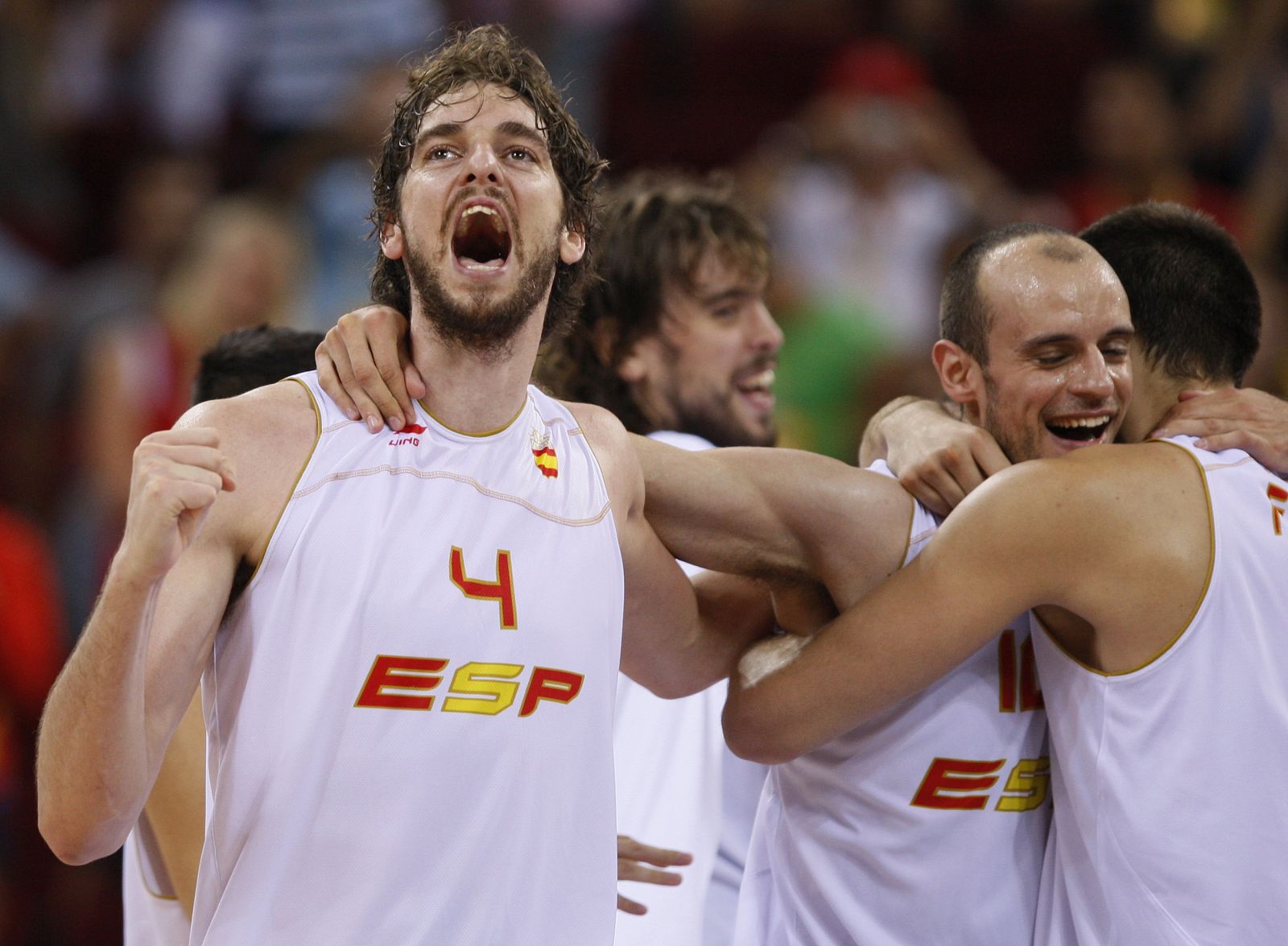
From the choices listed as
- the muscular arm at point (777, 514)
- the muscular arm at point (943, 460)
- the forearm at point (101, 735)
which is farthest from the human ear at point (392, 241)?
the muscular arm at point (943, 460)

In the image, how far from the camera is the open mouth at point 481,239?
3178 millimetres

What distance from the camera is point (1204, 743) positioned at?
10.5ft

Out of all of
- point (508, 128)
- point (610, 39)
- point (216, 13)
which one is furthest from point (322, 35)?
point (508, 128)

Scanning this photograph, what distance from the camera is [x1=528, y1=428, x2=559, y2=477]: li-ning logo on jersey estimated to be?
126 inches

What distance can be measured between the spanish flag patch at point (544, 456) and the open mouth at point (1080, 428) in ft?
4.04

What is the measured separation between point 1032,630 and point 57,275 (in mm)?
7256

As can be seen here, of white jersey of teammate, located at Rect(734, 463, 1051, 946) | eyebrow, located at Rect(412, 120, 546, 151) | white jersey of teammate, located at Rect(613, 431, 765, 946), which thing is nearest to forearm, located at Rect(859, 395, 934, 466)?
white jersey of teammate, located at Rect(734, 463, 1051, 946)

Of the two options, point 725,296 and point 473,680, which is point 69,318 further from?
point 473,680

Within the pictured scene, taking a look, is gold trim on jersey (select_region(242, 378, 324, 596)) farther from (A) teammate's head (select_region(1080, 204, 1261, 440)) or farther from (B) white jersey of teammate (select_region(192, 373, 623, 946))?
(A) teammate's head (select_region(1080, 204, 1261, 440))

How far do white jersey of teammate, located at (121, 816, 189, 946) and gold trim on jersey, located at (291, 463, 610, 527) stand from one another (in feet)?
4.31

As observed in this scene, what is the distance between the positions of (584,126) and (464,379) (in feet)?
21.7

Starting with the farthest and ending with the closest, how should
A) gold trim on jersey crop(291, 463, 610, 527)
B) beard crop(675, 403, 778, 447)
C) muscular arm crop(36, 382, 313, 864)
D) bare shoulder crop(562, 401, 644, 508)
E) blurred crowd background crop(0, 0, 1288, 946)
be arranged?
blurred crowd background crop(0, 0, 1288, 946) < beard crop(675, 403, 778, 447) < bare shoulder crop(562, 401, 644, 508) < gold trim on jersey crop(291, 463, 610, 527) < muscular arm crop(36, 382, 313, 864)

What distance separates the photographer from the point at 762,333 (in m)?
5.01

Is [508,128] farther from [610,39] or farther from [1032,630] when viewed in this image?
[610,39]
